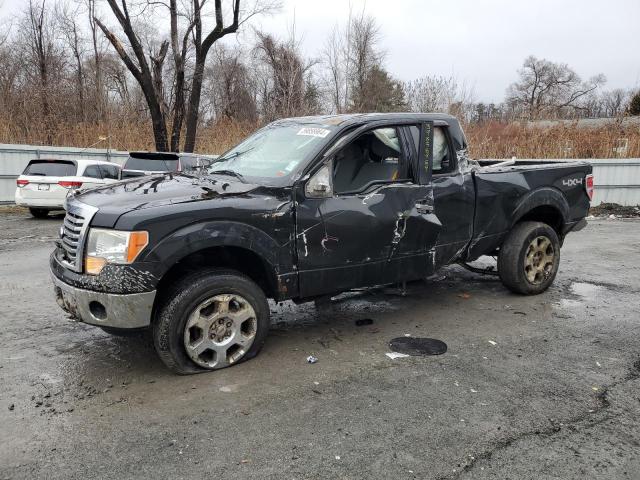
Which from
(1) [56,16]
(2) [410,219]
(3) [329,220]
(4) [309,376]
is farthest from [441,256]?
(1) [56,16]

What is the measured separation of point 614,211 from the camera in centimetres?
1413

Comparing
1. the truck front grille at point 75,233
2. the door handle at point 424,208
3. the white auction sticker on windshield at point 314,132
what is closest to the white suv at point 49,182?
the truck front grille at point 75,233

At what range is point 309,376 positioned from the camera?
390 centimetres

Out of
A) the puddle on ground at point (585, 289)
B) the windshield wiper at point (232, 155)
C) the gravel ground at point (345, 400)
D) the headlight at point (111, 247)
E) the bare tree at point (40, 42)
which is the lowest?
the gravel ground at point (345, 400)

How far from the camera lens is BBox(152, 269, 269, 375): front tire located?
368cm

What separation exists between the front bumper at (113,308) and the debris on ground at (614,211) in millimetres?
13333

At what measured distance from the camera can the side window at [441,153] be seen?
503 centimetres

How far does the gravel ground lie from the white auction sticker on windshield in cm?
182

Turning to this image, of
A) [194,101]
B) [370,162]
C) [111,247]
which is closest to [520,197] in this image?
[370,162]

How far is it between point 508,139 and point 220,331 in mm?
15906

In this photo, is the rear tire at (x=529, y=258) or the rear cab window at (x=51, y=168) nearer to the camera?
the rear tire at (x=529, y=258)

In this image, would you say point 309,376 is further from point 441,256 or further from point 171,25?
point 171,25

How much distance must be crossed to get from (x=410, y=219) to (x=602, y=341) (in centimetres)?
204

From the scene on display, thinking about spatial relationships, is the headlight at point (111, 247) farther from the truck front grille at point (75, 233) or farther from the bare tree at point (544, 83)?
the bare tree at point (544, 83)
